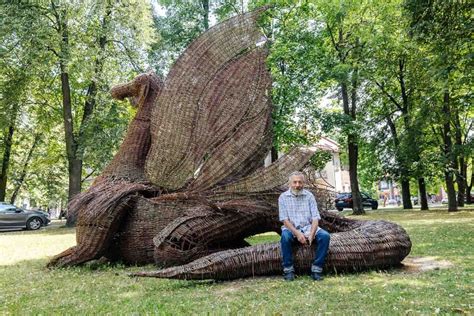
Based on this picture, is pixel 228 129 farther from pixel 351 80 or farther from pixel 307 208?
pixel 351 80

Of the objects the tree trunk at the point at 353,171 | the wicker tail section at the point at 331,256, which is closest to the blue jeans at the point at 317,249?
the wicker tail section at the point at 331,256

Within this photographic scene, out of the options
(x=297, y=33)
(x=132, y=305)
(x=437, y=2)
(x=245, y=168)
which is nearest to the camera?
(x=132, y=305)

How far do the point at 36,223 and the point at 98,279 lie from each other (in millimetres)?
17712

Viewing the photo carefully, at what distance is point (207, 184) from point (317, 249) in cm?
209

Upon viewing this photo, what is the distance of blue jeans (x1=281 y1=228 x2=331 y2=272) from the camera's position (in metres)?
5.38

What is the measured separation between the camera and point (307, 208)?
225 inches

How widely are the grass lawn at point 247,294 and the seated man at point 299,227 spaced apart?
201 mm

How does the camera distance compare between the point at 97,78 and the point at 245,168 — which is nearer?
the point at 245,168

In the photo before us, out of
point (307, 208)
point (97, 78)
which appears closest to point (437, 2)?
point (307, 208)

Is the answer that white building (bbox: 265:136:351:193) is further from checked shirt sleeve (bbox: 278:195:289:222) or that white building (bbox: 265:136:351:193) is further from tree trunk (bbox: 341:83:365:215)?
checked shirt sleeve (bbox: 278:195:289:222)

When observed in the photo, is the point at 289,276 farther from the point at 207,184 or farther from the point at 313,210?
the point at 207,184

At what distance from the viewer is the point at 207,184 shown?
22.2 ft

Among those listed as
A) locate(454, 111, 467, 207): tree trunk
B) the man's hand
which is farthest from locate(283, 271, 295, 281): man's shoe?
locate(454, 111, 467, 207): tree trunk

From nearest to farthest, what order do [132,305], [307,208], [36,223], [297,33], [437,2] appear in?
[132,305] < [307,208] < [437,2] < [297,33] < [36,223]
